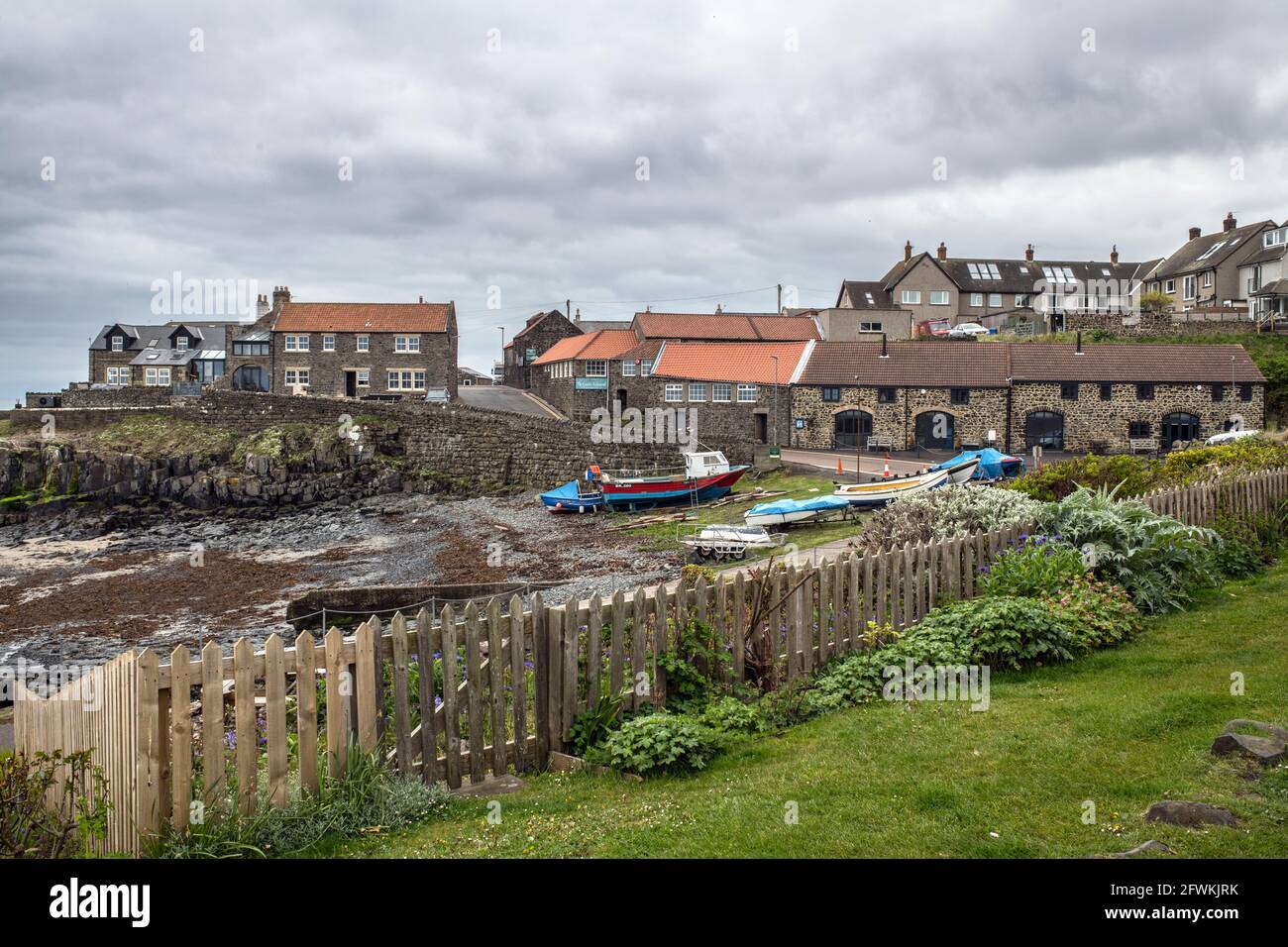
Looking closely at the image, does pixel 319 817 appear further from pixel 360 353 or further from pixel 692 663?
pixel 360 353

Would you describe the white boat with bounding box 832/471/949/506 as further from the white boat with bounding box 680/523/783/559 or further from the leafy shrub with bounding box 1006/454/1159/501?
the leafy shrub with bounding box 1006/454/1159/501

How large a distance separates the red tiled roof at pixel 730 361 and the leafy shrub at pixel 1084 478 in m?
30.9

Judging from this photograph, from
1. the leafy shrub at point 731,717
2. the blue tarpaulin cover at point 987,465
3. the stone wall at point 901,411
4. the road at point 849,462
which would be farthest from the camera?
the stone wall at point 901,411

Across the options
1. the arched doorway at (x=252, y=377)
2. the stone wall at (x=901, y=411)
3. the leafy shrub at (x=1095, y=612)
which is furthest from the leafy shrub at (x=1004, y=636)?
the arched doorway at (x=252, y=377)

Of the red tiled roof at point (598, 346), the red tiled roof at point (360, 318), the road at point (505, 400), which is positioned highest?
the red tiled roof at point (360, 318)

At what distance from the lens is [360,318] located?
215 feet

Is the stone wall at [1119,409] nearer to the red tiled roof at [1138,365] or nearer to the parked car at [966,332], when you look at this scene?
the red tiled roof at [1138,365]

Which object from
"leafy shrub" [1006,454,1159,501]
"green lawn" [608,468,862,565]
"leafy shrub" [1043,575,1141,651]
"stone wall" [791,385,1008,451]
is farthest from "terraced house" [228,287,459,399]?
"leafy shrub" [1043,575,1141,651]

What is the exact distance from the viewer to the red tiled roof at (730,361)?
50688 millimetres

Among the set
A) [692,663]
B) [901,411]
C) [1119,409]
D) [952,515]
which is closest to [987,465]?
[901,411]

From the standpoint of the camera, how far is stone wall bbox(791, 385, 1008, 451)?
46.8m

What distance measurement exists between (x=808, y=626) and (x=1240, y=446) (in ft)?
51.9

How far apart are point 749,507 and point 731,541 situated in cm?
894

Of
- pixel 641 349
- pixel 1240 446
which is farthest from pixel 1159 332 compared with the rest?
pixel 1240 446
